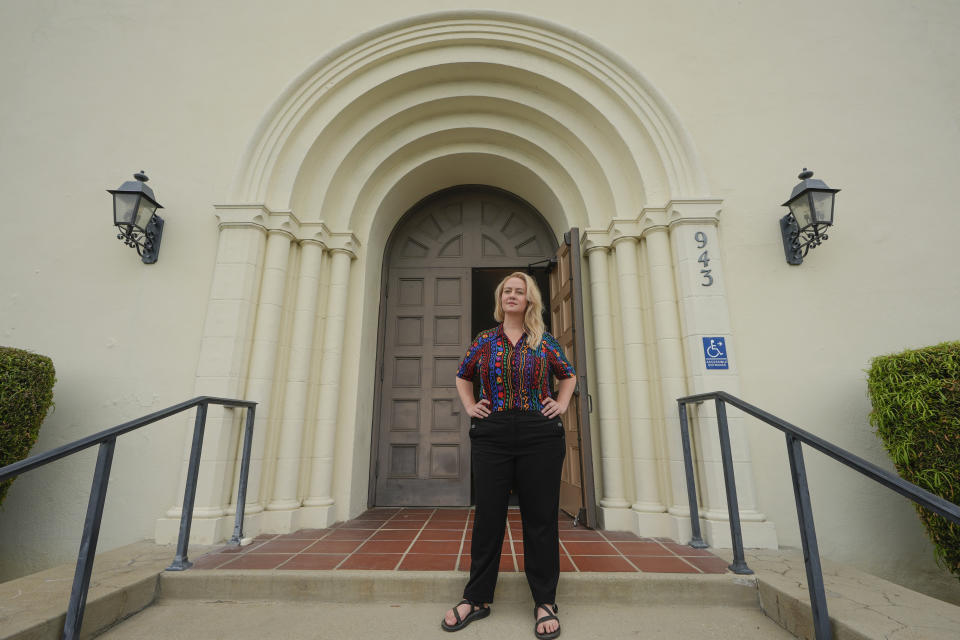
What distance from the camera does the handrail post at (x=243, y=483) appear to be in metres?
2.90

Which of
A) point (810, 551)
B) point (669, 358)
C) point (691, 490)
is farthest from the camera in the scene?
point (669, 358)

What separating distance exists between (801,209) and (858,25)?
238 centimetres

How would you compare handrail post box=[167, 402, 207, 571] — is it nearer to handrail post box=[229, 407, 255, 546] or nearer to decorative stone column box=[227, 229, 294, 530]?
handrail post box=[229, 407, 255, 546]

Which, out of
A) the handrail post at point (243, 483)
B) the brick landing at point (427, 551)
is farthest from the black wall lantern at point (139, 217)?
the brick landing at point (427, 551)

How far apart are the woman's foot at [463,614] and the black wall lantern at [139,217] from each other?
11.9 feet

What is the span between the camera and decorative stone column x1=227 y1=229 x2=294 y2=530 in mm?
3209

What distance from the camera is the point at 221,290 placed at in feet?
11.1

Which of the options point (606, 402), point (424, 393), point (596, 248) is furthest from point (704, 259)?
point (424, 393)

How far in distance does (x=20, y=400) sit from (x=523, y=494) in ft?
11.3

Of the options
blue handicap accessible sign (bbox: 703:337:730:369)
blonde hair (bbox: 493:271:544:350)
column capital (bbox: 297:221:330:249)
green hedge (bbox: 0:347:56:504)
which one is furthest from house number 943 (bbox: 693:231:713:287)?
green hedge (bbox: 0:347:56:504)

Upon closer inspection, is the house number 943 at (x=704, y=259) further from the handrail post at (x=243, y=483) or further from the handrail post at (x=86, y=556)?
the handrail post at (x=86, y=556)

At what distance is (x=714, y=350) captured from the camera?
126 inches

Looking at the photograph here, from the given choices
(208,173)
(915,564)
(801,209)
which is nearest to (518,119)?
(801,209)

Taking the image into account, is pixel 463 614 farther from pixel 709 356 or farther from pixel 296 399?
pixel 709 356
